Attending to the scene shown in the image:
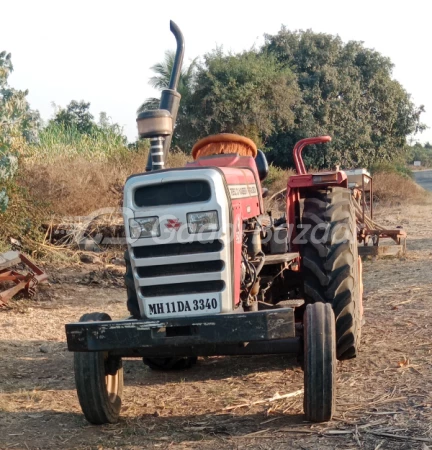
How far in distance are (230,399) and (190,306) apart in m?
1.02

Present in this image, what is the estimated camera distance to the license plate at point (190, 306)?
13.8ft

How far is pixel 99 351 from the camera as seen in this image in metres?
4.17

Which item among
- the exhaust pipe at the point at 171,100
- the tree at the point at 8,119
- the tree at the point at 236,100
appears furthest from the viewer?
the tree at the point at 236,100

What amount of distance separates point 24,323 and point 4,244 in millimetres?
2842

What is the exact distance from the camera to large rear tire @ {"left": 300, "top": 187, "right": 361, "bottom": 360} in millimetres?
4949

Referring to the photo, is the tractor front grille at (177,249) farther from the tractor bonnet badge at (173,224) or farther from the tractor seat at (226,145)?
the tractor seat at (226,145)

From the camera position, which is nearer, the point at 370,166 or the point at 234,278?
the point at 234,278

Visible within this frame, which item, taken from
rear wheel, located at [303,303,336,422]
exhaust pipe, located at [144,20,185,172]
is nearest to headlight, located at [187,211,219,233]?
exhaust pipe, located at [144,20,185,172]

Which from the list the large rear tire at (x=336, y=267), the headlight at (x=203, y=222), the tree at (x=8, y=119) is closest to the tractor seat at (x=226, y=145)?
the large rear tire at (x=336, y=267)

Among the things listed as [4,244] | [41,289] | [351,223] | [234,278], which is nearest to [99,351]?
[234,278]


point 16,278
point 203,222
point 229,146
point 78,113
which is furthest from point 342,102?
point 203,222

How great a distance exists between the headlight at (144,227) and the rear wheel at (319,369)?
1.10 metres

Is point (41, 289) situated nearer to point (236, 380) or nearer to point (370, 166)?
point (236, 380)

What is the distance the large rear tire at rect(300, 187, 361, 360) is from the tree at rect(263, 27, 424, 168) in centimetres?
2334
